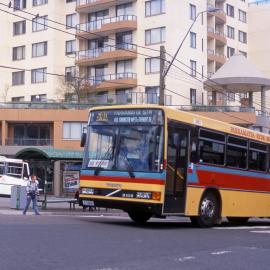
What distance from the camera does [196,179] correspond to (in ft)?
53.7

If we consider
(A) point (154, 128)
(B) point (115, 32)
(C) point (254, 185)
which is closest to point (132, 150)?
(A) point (154, 128)

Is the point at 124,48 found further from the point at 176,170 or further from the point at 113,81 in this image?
the point at 176,170

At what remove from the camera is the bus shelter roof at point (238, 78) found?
1970 inches

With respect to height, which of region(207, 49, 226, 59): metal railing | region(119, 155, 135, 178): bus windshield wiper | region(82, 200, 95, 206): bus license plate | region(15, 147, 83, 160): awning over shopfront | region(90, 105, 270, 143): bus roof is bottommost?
region(82, 200, 95, 206): bus license plate

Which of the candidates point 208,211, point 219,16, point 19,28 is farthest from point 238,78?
point 208,211

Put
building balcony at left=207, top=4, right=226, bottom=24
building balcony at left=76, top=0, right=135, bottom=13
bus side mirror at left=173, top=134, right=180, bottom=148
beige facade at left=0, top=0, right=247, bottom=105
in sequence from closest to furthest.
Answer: bus side mirror at left=173, top=134, right=180, bottom=148 → beige facade at left=0, top=0, right=247, bottom=105 → building balcony at left=76, top=0, right=135, bottom=13 → building balcony at left=207, top=4, right=226, bottom=24

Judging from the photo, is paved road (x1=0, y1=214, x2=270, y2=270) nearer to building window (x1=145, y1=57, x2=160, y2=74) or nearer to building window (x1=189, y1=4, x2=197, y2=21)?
building window (x1=145, y1=57, x2=160, y2=74)

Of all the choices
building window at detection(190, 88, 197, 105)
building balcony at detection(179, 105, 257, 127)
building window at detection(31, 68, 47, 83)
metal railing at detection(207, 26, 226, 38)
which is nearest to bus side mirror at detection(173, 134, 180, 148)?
building balcony at detection(179, 105, 257, 127)

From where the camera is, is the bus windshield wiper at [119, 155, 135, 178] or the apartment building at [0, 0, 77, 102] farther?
the apartment building at [0, 0, 77, 102]

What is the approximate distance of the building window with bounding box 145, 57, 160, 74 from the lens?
56.5 m

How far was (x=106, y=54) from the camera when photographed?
58344 mm

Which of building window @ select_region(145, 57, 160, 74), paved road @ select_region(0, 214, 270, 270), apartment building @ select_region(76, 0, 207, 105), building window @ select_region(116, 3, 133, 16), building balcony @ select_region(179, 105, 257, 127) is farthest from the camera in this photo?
building window @ select_region(116, 3, 133, 16)

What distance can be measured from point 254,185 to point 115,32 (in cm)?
4195

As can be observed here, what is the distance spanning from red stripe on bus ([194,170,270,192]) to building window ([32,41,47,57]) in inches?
1845
